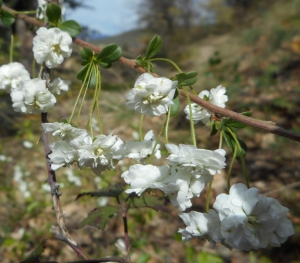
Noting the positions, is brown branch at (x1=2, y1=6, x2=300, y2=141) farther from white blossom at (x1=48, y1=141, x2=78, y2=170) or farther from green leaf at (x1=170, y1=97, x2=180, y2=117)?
white blossom at (x1=48, y1=141, x2=78, y2=170)

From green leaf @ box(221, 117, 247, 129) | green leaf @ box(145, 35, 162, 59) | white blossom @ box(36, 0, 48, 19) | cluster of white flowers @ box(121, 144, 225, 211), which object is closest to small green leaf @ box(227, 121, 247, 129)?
green leaf @ box(221, 117, 247, 129)

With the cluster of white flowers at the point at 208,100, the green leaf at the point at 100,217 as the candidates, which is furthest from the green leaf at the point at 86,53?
the green leaf at the point at 100,217

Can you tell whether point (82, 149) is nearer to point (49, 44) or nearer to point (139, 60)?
point (139, 60)

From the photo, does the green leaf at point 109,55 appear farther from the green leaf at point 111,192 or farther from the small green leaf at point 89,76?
the green leaf at point 111,192

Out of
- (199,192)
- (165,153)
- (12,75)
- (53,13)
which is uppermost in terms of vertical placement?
(53,13)

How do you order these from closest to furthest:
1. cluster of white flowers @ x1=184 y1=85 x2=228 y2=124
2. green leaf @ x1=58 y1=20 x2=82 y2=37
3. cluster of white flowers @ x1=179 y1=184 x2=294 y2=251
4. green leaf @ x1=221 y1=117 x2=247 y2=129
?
cluster of white flowers @ x1=179 y1=184 x2=294 y2=251 < green leaf @ x1=221 y1=117 x2=247 y2=129 < cluster of white flowers @ x1=184 y1=85 x2=228 y2=124 < green leaf @ x1=58 y1=20 x2=82 y2=37

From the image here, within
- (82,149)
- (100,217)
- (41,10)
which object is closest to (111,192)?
(100,217)

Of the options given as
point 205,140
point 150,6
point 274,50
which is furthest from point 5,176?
point 150,6
